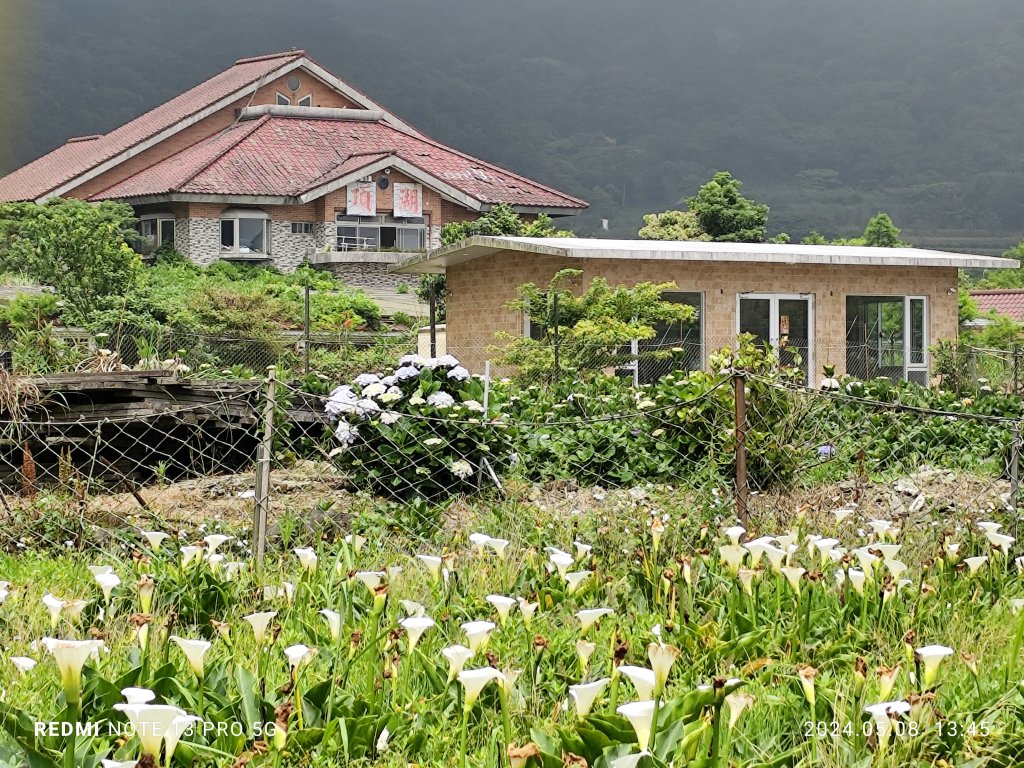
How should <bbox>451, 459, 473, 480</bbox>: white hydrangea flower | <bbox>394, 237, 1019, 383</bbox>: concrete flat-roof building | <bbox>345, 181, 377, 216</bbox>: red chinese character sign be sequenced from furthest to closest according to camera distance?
<bbox>345, 181, 377, 216</bbox>: red chinese character sign, <bbox>394, 237, 1019, 383</bbox>: concrete flat-roof building, <bbox>451, 459, 473, 480</bbox>: white hydrangea flower

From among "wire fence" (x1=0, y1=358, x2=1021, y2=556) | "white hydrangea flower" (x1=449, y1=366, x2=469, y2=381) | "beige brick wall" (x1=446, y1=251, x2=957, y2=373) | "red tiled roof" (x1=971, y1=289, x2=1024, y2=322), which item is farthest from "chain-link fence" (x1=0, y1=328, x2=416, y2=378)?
"red tiled roof" (x1=971, y1=289, x2=1024, y2=322)

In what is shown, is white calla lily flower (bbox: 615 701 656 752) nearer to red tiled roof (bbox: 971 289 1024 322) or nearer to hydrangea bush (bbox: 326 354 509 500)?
hydrangea bush (bbox: 326 354 509 500)

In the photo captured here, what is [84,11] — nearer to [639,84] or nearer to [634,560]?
[639,84]

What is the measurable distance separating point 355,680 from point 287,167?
35104 mm

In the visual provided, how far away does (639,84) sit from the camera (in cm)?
13088

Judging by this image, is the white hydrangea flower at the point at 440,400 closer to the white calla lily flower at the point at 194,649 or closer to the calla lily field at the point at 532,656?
the calla lily field at the point at 532,656

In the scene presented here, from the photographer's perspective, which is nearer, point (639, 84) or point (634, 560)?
point (634, 560)

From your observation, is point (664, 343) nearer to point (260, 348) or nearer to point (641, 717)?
point (260, 348)

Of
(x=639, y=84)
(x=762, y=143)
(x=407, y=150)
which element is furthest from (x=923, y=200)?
(x=407, y=150)

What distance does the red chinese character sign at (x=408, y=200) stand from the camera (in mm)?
36500

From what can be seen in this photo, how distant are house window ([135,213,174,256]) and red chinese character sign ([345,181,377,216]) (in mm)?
5046

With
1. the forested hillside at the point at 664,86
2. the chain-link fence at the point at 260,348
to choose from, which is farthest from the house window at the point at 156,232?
the forested hillside at the point at 664,86

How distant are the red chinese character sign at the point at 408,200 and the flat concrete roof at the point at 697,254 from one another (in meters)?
16.6

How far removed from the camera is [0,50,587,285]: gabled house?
35188mm
